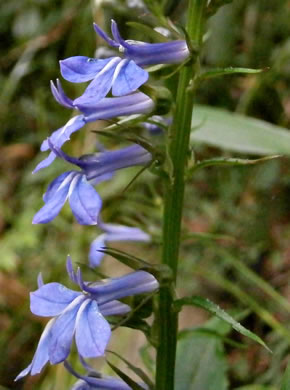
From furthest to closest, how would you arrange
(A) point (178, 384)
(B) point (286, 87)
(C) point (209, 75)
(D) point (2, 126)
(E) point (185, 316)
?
(D) point (2, 126) → (B) point (286, 87) → (E) point (185, 316) → (A) point (178, 384) → (C) point (209, 75)

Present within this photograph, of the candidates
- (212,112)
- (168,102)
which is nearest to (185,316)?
(212,112)

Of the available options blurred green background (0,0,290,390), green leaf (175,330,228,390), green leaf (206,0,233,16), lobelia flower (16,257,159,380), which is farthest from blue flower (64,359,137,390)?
blurred green background (0,0,290,390)

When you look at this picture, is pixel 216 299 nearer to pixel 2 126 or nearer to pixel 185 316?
pixel 185 316

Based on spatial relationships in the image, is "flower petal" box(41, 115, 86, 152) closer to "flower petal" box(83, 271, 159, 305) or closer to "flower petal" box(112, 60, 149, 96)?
"flower petal" box(112, 60, 149, 96)

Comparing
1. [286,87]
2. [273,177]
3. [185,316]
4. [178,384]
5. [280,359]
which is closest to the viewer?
[178,384]

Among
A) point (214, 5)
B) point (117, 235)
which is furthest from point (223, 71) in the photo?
point (117, 235)

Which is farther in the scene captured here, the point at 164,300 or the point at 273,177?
the point at 273,177

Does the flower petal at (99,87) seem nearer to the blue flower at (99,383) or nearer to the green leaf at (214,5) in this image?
the green leaf at (214,5)

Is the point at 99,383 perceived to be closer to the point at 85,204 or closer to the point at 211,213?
the point at 85,204
